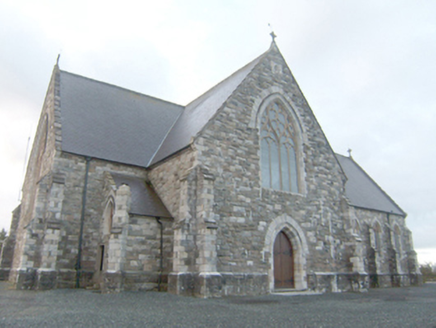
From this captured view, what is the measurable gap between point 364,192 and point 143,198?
21.7 metres

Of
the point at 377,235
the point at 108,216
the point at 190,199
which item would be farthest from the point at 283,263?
the point at 377,235

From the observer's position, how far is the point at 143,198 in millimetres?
16891

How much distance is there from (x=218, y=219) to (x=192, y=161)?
276cm

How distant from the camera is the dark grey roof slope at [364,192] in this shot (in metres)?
29.0

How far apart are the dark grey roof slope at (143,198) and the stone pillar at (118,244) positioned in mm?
600

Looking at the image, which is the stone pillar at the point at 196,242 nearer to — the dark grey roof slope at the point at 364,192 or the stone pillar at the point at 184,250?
the stone pillar at the point at 184,250

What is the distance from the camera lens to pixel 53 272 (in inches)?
598

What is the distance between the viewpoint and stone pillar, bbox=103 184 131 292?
45.7 feet

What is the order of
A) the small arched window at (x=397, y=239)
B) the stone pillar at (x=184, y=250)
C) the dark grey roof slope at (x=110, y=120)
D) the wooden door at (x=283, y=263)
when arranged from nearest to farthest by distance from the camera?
1. the stone pillar at (x=184, y=250)
2. the wooden door at (x=283, y=263)
3. the dark grey roof slope at (x=110, y=120)
4. the small arched window at (x=397, y=239)

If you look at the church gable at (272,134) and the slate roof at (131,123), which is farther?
the slate roof at (131,123)

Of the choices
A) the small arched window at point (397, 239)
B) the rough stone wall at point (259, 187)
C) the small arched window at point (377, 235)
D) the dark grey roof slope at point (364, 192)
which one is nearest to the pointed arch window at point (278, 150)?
the rough stone wall at point (259, 187)

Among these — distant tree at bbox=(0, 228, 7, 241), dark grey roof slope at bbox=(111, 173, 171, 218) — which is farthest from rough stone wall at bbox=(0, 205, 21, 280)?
distant tree at bbox=(0, 228, 7, 241)

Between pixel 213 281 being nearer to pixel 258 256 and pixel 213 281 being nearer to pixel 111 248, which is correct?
pixel 258 256

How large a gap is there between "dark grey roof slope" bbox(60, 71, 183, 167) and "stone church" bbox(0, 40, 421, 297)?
87 mm
